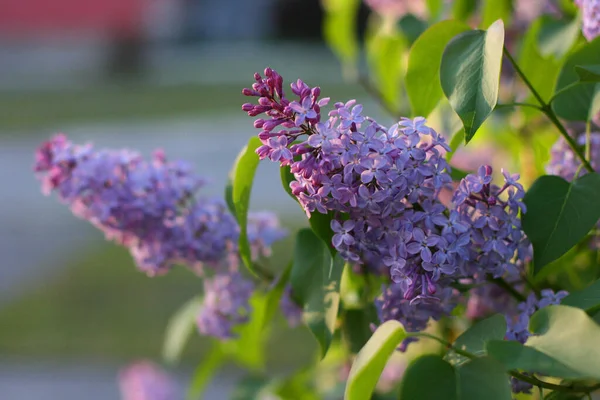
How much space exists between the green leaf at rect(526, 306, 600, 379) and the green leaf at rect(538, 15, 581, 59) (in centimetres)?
45

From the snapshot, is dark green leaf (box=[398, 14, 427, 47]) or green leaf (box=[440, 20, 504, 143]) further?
dark green leaf (box=[398, 14, 427, 47])

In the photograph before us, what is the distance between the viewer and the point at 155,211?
93 cm

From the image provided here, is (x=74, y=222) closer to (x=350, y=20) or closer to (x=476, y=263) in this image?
(x=350, y=20)

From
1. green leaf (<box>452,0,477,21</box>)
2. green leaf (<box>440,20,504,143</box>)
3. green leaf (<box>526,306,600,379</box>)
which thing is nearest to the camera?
green leaf (<box>526,306,600,379</box>)

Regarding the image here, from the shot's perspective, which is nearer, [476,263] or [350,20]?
[476,263]

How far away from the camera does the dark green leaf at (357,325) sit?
0.85 metres

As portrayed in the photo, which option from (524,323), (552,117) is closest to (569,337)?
(524,323)

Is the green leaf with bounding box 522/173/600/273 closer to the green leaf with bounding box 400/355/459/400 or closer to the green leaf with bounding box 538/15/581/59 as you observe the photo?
the green leaf with bounding box 400/355/459/400

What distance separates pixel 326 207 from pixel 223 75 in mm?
16376

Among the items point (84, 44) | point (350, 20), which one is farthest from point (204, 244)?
point (84, 44)

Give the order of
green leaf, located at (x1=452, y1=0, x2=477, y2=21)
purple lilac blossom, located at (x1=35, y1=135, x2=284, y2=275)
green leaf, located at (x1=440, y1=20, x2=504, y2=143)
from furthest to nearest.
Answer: green leaf, located at (x1=452, y1=0, x2=477, y2=21) < purple lilac blossom, located at (x1=35, y1=135, x2=284, y2=275) < green leaf, located at (x1=440, y1=20, x2=504, y2=143)

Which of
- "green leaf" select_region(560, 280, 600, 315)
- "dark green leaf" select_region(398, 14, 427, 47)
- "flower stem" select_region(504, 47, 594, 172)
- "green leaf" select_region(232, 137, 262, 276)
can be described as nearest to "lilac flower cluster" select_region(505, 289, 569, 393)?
"green leaf" select_region(560, 280, 600, 315)

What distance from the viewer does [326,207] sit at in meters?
0.66

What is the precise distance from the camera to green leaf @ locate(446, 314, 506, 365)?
602 mm
